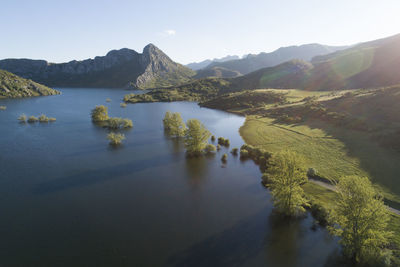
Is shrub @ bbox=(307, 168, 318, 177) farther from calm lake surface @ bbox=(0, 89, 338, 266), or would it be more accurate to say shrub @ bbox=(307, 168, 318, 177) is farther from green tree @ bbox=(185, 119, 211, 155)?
green tree @ bbox=(185, 119, 211, 155)

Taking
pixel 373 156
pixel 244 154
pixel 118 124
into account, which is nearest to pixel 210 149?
pixel 244 154

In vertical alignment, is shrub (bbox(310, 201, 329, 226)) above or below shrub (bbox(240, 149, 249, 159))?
below

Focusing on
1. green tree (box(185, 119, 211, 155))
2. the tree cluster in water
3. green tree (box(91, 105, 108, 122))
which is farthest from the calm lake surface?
green tree (box(91, 105, 108, 122))

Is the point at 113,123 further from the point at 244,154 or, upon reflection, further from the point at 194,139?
the point at 244,154

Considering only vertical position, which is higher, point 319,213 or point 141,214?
point 141,214

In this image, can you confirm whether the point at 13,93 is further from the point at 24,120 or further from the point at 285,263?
the point at 285,263

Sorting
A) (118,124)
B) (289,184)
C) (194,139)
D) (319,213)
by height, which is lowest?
(319,213)

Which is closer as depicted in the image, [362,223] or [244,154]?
[362,223]
